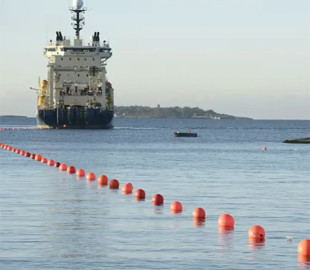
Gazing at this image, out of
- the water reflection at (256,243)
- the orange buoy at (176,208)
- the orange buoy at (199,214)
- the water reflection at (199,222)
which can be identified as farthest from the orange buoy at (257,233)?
the orange buoy at (176,208)

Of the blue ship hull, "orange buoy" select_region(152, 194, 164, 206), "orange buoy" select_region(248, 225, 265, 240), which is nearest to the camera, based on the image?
"orange buoy" select_region(248, 225, 265, 240)

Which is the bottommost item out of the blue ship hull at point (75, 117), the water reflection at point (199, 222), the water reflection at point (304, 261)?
the water reflection at point (199, 222)

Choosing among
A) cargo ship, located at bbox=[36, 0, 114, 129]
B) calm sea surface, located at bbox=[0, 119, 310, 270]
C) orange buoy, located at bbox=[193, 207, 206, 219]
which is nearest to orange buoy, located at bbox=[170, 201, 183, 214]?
calm sea surface, located at bbox=[0, 119, 310, 270]

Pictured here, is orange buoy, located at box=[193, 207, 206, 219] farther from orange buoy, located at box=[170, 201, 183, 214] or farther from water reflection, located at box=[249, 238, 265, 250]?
water reflection, located at box=[249, 238, 265, 250]

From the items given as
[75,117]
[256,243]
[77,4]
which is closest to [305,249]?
[256,243]

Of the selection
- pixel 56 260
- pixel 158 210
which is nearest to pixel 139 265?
pixel 56 260

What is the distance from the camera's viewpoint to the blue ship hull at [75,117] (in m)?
171

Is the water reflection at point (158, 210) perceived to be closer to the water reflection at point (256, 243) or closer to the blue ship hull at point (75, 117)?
the water reflection at point (256, 243)

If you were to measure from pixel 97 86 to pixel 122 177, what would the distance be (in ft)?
395

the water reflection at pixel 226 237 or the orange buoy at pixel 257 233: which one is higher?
the orange buoy at pixel 257 233

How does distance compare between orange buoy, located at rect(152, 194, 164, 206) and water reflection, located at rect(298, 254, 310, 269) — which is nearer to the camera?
water reflection, located at rect(298, 254, 310, 269)

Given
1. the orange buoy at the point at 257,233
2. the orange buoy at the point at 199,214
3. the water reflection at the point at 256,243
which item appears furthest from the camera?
the orange buoy at the point at 199,214

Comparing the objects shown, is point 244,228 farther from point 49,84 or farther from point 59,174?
point 49,84

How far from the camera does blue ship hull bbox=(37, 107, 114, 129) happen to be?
171m
